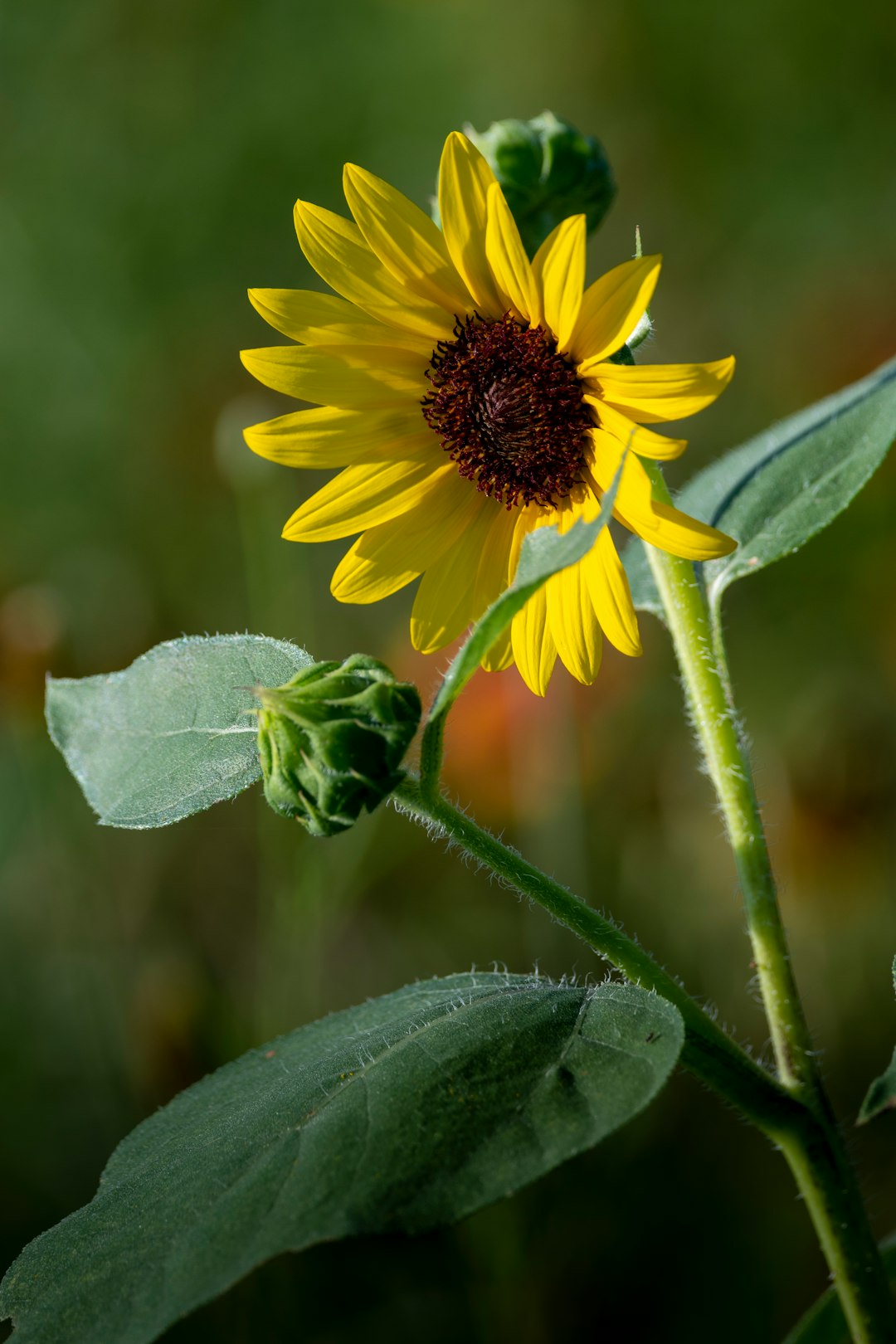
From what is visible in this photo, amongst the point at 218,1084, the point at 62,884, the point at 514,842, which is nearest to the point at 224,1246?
the point at 218,1084

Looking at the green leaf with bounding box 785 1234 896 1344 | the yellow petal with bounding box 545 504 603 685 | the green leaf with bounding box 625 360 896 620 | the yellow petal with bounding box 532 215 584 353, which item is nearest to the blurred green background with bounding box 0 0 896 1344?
the green leaf with bounding box 785 1234 896 1344

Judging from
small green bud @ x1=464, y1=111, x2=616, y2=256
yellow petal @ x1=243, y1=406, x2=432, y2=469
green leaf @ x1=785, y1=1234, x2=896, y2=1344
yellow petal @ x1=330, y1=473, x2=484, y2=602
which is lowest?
green leaf @ x1=785, y1=1234, x2=896, y2=1344

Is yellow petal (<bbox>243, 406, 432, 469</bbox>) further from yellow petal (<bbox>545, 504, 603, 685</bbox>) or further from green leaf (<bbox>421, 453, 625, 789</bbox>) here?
green leaf (<bbox>421, 453, 625, 789</bbox>)

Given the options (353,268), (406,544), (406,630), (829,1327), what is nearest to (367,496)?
(406,544)

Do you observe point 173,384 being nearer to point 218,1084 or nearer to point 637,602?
point 637,602

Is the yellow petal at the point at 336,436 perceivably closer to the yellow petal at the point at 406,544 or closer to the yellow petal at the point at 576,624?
the yellow petal at the point at 406,544

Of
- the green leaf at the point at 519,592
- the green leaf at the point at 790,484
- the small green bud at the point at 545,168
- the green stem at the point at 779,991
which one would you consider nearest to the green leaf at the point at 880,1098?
the green stem at the point at 779,991

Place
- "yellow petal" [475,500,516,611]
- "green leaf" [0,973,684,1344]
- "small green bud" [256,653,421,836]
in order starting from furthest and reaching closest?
"yellow petal" [475,500,516,611] < "small green bud" [256,653,421,836] < "green leaf" [0,973,684,1344]
